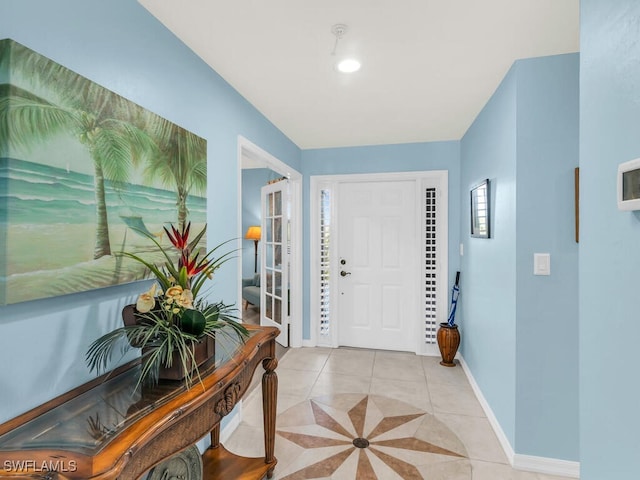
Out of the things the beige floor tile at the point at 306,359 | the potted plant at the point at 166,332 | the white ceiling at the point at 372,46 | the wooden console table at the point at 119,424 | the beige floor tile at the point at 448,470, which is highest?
the white ceiling at the point at 372,46

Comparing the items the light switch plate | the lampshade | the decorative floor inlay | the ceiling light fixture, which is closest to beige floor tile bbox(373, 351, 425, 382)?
the decorative floor inlay

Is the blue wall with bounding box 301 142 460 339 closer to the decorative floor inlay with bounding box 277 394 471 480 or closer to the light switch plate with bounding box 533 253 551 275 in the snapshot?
the decorative floor inlay with bounding box 277 394 471 480

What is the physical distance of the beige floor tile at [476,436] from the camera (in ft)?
6.83

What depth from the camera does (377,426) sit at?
2.38m

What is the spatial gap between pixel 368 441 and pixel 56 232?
2.10 meters

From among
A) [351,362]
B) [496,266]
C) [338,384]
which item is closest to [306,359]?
[351,362]

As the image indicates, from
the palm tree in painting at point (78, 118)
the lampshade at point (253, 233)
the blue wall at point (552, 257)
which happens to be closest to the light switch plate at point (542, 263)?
the blue wall at point (552, 257)

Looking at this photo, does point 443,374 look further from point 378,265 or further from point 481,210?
point 481,210

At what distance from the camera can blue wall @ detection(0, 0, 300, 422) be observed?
1.03 metres

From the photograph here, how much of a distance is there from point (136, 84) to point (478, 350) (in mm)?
3002

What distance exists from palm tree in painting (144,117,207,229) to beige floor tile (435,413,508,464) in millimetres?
2226

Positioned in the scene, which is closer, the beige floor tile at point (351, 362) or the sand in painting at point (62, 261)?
the sand in painting at point (62, 261)

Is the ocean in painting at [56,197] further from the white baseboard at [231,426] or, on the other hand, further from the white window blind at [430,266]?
the white window blind at [430,266]

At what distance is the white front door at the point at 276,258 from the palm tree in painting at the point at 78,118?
251 cm
